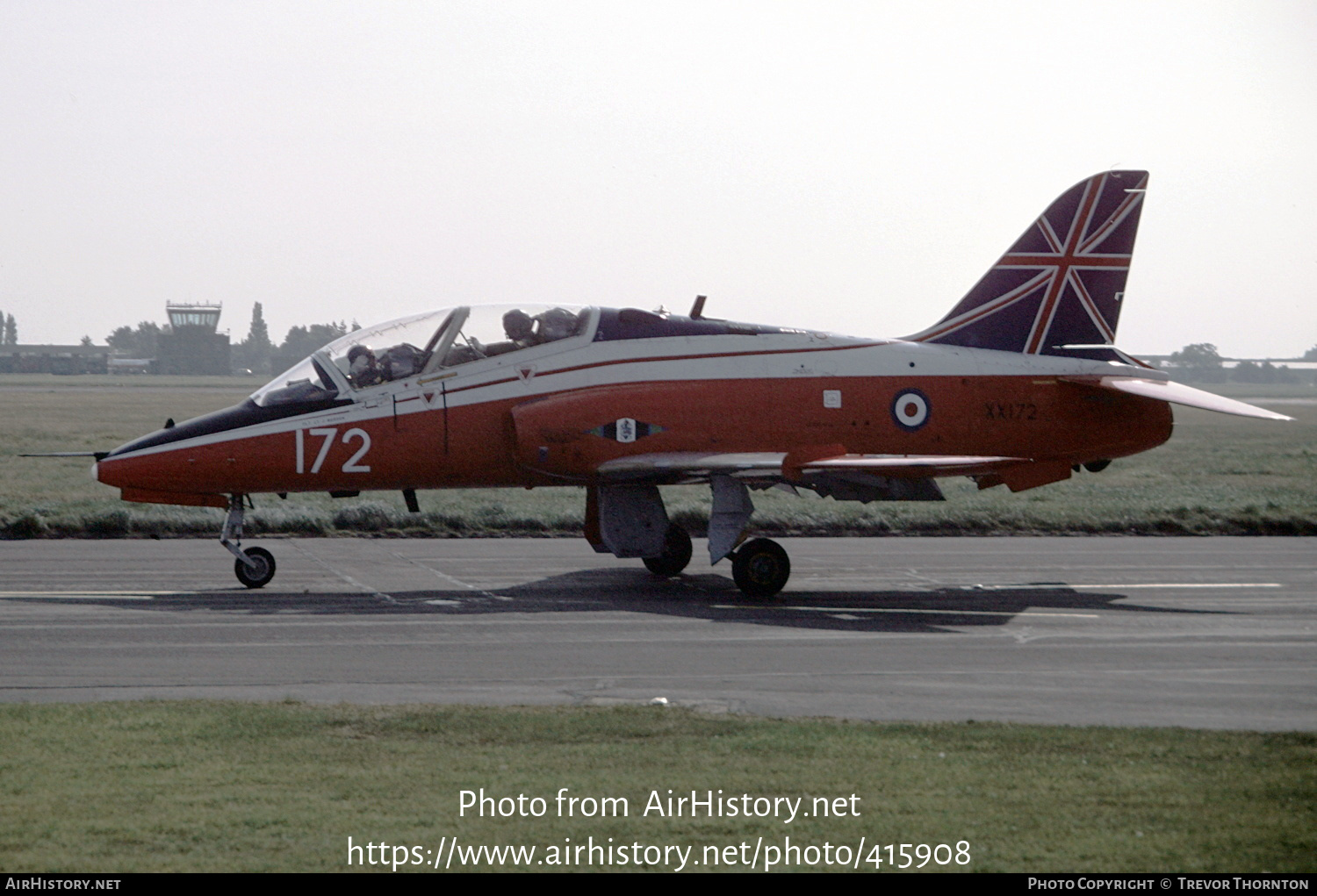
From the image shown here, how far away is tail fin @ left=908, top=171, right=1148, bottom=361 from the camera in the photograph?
62.7ft

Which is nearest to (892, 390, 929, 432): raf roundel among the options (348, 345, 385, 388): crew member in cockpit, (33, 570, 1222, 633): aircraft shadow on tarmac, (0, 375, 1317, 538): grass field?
(33, 570, 1222, 633): aircraft shadow on tarmac

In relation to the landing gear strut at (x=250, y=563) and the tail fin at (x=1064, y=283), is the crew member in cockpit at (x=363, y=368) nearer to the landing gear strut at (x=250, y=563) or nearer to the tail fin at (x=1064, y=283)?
the landing gear strut at (x=250, y=563)

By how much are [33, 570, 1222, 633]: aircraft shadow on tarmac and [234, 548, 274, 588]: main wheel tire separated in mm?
196

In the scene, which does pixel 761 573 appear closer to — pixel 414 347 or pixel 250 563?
pixel 414 347

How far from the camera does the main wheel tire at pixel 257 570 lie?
650 inches

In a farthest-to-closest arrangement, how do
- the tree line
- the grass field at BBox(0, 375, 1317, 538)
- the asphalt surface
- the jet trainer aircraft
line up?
the tree line, the grass field at BBox(0, 375, 1317, 538), the jet trainer aircraft, the asphalt surface

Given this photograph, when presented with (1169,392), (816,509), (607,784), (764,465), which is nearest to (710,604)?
(764,465)

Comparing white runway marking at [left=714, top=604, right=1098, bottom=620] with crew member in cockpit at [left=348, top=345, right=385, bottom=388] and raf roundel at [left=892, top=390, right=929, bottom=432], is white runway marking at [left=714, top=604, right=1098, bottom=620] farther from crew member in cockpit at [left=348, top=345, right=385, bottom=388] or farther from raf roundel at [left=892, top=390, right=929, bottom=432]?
crew member in cockpit at [left=348, top=345, right=385, bottom=388]

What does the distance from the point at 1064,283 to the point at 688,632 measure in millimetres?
8651

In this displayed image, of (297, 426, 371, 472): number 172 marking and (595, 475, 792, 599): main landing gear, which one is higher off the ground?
(297, 426, 371, 472): number 172 marking

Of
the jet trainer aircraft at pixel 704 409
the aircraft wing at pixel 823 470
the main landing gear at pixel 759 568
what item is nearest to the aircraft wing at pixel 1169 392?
the jet trainer aircraft at pixel 704 409

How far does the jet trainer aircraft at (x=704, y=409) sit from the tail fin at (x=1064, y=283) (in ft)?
0.09

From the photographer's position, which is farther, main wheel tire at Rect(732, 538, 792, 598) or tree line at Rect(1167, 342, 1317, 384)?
tree line at Rect(1167, 342, 1317, 384)
